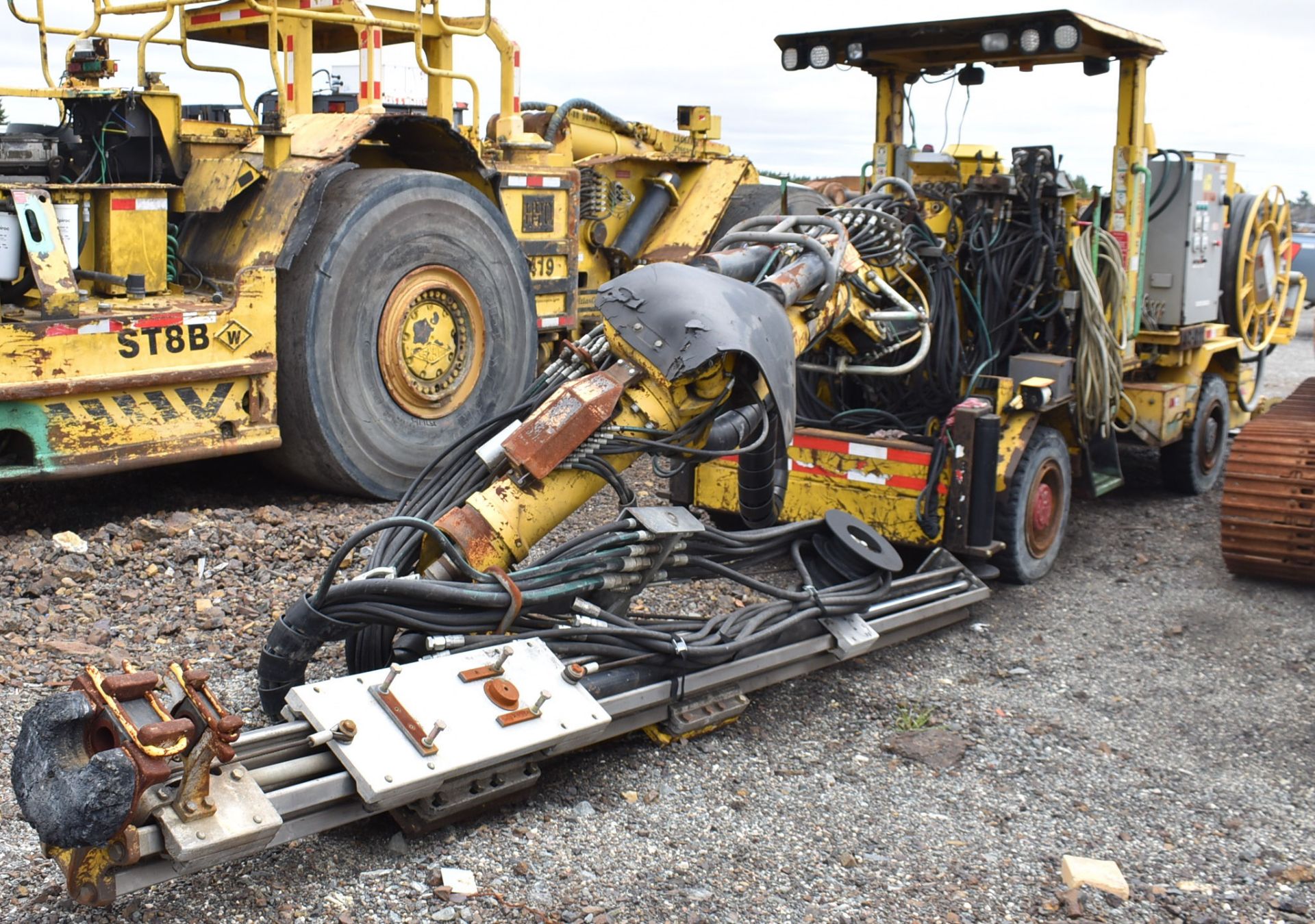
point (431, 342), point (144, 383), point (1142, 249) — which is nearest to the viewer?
point (144, 383)

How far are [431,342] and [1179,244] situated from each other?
12.2 ft

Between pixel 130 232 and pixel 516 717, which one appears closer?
pixel 516 717

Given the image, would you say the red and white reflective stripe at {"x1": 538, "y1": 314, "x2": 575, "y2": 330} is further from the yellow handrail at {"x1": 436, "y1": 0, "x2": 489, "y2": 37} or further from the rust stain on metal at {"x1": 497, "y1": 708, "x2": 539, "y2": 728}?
the rust stain on metal at {"x1": 497, "y1": 708, "x2": 539, "y2": 728}

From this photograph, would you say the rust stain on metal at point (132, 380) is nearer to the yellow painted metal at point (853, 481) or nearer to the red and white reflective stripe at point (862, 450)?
the yellow painted metal at point (853, 481)

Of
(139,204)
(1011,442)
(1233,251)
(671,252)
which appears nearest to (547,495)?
(1011,442)

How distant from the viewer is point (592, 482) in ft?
13.2

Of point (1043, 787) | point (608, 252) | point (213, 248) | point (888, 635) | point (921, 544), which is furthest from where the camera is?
point (608, 252)

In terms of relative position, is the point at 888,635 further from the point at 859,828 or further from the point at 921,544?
the point at 859,828

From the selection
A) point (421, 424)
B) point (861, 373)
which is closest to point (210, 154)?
point (421, 424)

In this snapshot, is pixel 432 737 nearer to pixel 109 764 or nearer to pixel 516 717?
pixel 516 717

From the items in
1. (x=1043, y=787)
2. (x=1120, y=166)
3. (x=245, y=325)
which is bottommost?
(x=1043, y=787)

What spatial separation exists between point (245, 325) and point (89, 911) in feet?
11.0

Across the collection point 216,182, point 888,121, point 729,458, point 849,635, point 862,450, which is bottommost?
point 849,635

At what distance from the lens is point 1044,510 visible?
595 centimetres
